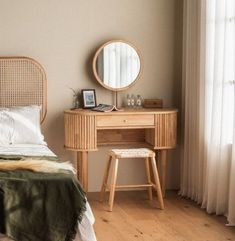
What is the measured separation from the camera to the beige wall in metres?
4.67

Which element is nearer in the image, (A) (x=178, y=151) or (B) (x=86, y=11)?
(B) (x=86, y=11)

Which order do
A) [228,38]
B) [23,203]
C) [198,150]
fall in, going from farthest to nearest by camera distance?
[198,150]
[228,38]
[23,203]

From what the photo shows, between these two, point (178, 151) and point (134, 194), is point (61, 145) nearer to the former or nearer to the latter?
point (134, 194)

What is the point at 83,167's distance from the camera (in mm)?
4562

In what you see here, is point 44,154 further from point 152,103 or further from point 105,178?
point 152,103

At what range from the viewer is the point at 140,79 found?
4.95 metres

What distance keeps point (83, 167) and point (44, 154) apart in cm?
82

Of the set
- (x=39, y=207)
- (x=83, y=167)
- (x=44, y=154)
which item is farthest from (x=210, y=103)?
(x=39, y=207)

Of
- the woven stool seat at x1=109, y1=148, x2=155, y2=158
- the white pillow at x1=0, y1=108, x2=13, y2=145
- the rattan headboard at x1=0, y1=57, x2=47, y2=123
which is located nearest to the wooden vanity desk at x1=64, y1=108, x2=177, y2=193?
the woven stool seat at x1=109, y1=148, x2=155, y2=158

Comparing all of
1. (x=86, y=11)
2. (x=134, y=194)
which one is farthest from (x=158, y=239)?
(x=86, y=11)

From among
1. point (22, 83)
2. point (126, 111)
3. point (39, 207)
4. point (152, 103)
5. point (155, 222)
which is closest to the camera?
point (39, 207)

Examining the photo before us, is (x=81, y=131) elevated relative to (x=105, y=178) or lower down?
elevated

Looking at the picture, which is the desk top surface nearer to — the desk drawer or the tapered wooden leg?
the desk drawer

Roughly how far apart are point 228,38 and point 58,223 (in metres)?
2.08
